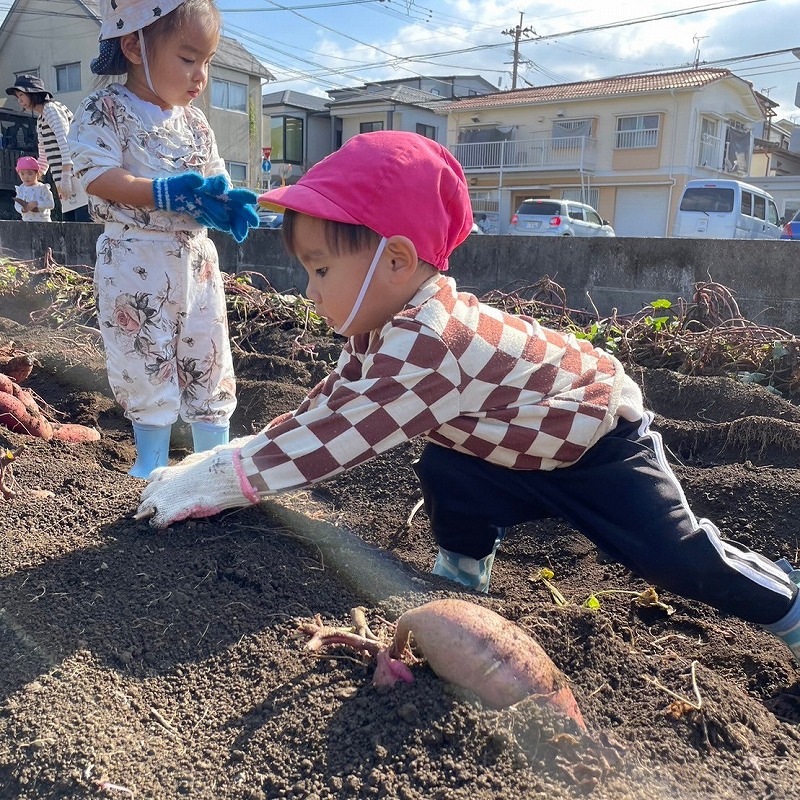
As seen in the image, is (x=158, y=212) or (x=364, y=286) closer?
(x=364, y=286)

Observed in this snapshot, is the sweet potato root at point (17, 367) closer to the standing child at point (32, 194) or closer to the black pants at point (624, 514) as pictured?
the black pants at point (624, 514)

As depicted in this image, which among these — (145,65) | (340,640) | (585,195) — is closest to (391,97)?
(585,195)

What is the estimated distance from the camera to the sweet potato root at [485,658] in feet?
3.79

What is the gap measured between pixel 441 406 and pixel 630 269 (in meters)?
3.67

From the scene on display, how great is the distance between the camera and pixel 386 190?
1.47 m

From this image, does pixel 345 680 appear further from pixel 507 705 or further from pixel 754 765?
pixel 754 765

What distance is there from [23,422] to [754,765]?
8.38ft

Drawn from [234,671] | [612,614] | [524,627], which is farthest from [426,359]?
[612,614]

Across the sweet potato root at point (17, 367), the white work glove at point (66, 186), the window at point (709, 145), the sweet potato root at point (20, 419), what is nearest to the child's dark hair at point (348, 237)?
the white work glove at point (66, 186)

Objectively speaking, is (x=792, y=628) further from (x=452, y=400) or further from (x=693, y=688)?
(x=452, y=400)

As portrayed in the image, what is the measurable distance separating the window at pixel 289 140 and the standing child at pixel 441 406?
38.8 m

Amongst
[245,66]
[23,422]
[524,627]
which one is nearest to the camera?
[524,627]

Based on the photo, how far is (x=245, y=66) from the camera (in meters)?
30.5

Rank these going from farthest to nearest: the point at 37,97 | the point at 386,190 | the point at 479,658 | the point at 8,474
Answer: the point at 37,97 → the point at 8,474 → the point at 386,190 → the point at 479,658
